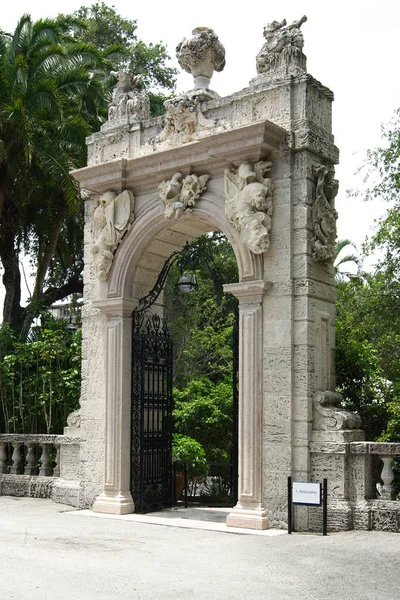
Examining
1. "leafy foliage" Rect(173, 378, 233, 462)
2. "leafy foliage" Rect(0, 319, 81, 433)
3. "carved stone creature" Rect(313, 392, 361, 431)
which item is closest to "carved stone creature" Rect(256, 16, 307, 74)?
"carved stone creature" Rect(313, 392, 361, 431)

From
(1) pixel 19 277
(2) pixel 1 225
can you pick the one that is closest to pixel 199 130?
(2) pixel 1 225

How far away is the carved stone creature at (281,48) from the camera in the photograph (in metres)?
10.3

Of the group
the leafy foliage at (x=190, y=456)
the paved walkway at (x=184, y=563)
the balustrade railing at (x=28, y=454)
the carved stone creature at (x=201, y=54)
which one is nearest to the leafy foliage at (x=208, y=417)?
the leafy foliage at (x=190, y=456)

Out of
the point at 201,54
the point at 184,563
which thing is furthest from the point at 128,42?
the point at 184,563

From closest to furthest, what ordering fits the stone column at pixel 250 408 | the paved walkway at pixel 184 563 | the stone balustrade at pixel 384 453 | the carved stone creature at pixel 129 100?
the paved walkway at pixel 184 563, the stone balustrade at pixel 384 453, the stone column at pixel 250 408, the carved stone creature at pixel 129 100

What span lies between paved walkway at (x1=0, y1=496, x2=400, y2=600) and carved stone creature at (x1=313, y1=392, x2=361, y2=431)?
123 cm

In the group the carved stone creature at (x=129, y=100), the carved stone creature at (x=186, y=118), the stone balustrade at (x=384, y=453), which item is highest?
the carved stone creature at (x=129, y=100)

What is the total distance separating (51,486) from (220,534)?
422 centimetres

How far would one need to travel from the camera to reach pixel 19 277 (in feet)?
65.5

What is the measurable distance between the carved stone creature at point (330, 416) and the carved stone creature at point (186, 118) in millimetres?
3904

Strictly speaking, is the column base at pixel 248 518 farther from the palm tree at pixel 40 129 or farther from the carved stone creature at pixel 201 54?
the palm tree at pixel 40 129

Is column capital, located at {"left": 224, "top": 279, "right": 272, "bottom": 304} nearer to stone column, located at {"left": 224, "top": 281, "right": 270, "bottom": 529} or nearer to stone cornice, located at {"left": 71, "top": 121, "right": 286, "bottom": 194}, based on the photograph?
stone column, located at {"left": 224, "top": 281, "right": 270, "bottom": 529}

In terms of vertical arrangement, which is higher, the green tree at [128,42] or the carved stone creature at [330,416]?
the green tree at [128,42]

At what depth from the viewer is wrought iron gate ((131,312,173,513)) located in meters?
11.5
